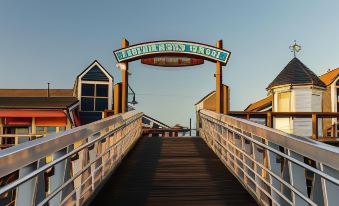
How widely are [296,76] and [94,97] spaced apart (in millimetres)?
16749

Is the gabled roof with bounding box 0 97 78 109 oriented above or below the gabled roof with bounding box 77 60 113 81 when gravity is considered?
below

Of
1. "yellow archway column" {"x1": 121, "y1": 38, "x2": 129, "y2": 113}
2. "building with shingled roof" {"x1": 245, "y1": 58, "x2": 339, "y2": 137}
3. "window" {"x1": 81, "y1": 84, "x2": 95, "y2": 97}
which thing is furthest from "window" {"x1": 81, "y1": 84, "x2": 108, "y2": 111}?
"yellow archway column" {"x1": 121, "y1": 38, "x2": 129, "y2": 113}

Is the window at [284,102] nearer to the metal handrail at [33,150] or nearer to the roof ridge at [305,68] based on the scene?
the roof ridge at [305,68]

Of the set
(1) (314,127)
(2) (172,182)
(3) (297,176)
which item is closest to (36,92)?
(1) (314,127)

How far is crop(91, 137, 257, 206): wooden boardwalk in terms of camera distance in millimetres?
6035

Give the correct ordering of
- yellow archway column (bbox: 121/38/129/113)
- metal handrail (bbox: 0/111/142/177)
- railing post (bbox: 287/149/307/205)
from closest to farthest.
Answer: metal handrail (bbox: 0/111/142/177)
railing post (bbox: 287/149/307/205)
yellow archway column (bbox: 121/38/129/113)

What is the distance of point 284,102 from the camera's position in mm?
26016

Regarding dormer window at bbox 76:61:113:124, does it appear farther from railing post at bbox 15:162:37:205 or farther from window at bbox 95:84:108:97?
railing post at bbox 15:162:37:205

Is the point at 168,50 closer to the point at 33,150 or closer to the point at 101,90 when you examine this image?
the point at 33,150

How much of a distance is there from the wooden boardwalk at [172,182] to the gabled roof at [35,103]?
52.1 ft

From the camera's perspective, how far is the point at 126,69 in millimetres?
14703

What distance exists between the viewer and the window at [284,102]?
83.4ft

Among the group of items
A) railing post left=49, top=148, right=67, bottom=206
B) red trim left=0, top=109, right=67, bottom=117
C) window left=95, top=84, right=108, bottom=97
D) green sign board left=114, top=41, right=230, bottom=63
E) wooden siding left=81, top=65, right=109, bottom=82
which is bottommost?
railing post left=49, top=148, right=67, bottom=206

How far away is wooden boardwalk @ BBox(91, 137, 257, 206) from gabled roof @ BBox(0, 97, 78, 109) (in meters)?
15.9
